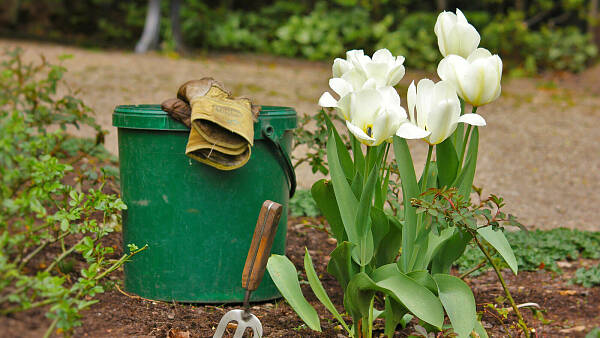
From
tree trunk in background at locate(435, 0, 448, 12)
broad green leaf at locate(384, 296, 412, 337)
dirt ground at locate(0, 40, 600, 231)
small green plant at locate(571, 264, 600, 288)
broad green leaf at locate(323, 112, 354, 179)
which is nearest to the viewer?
broad green leaf at locate(384, 296, 412, 337)

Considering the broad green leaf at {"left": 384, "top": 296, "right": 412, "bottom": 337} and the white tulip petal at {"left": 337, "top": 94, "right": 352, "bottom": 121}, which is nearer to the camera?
the white tulip petal at {"left": 337, "top": 94, "right": 352, "bottom": 121}

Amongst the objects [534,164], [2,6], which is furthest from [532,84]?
[2,6]

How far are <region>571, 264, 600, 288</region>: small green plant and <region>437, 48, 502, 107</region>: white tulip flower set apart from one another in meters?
1.62

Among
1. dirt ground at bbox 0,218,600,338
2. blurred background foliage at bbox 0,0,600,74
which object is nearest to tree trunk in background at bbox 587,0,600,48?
blurred background foliage at bbox 0,0,600,74

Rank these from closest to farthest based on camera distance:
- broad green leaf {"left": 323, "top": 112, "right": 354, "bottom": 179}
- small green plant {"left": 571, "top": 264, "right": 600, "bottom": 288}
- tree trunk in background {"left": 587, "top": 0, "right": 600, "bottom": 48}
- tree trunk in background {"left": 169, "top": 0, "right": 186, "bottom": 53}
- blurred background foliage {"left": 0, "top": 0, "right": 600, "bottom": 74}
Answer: broad green leaf {"left": 323, "top": 112, "right": 354, "bottom": 179}
small green plant {"left": 571, "top": 264, "right": 600, "bottom": 288}
tree trunk in background {"left": 169, "top": 0, "right": 186, "bottom": 53}
tree trunk in background {"left": 587, "top": 0, "right": 600, "bottom": 48}
blurred background foliage {"left": 0, "top": 0, "right": 600, "bottom": 74}

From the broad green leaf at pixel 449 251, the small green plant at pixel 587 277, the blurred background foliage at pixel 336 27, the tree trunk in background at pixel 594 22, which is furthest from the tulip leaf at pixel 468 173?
the tree trunk in background at pixel 594 22

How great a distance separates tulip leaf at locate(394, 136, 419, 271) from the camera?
2.09 m

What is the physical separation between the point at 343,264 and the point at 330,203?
0.24 metres

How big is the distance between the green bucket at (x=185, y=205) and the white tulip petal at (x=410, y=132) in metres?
0.71

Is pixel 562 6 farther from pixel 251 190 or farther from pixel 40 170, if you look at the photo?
pixel 40 170

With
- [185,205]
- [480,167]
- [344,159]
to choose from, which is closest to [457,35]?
[344,159]

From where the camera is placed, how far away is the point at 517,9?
11742 mm

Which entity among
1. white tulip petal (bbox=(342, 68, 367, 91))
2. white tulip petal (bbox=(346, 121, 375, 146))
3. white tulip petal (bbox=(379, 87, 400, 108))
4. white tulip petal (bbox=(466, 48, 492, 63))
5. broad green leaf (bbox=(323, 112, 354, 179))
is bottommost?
broad green leaf (bbox=(323, 112, 354, 179))

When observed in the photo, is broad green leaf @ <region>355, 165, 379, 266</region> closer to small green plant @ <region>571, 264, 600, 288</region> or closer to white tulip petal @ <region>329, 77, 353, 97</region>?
white tulip petal @ <region>329, 77, 353, 97</region>
